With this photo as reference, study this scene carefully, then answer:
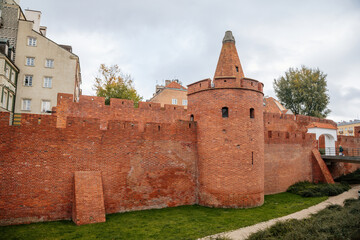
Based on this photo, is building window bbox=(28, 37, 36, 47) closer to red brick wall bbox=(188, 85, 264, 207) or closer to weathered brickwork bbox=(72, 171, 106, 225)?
weathered brickwork bbox=(72, 171, 106, 225)

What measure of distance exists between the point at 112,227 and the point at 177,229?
245 centimetres

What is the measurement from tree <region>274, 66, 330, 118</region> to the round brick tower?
69.6 ft

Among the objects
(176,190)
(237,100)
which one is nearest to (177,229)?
(176,190)

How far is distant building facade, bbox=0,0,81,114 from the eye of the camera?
2198cm

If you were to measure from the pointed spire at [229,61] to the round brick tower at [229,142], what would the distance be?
79 cm

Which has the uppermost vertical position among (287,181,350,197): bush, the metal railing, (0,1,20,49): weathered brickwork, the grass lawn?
(0,1,20,49): weathered brickwork

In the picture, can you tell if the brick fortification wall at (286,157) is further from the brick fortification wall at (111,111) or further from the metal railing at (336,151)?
the brick fortification wall at (111,111)

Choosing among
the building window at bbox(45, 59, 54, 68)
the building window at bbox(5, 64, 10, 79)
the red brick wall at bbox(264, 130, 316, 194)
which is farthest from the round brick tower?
the building window at bbox(5, 64, 10, 79)

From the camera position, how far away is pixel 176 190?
12805mm

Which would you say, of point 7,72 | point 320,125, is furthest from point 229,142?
point 7,72

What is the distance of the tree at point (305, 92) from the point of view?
A: 102ft

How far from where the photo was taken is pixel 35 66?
22312mm

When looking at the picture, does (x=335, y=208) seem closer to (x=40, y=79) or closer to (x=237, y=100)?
(x=237, y=100)

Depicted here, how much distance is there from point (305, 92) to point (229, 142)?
23.3 metres
